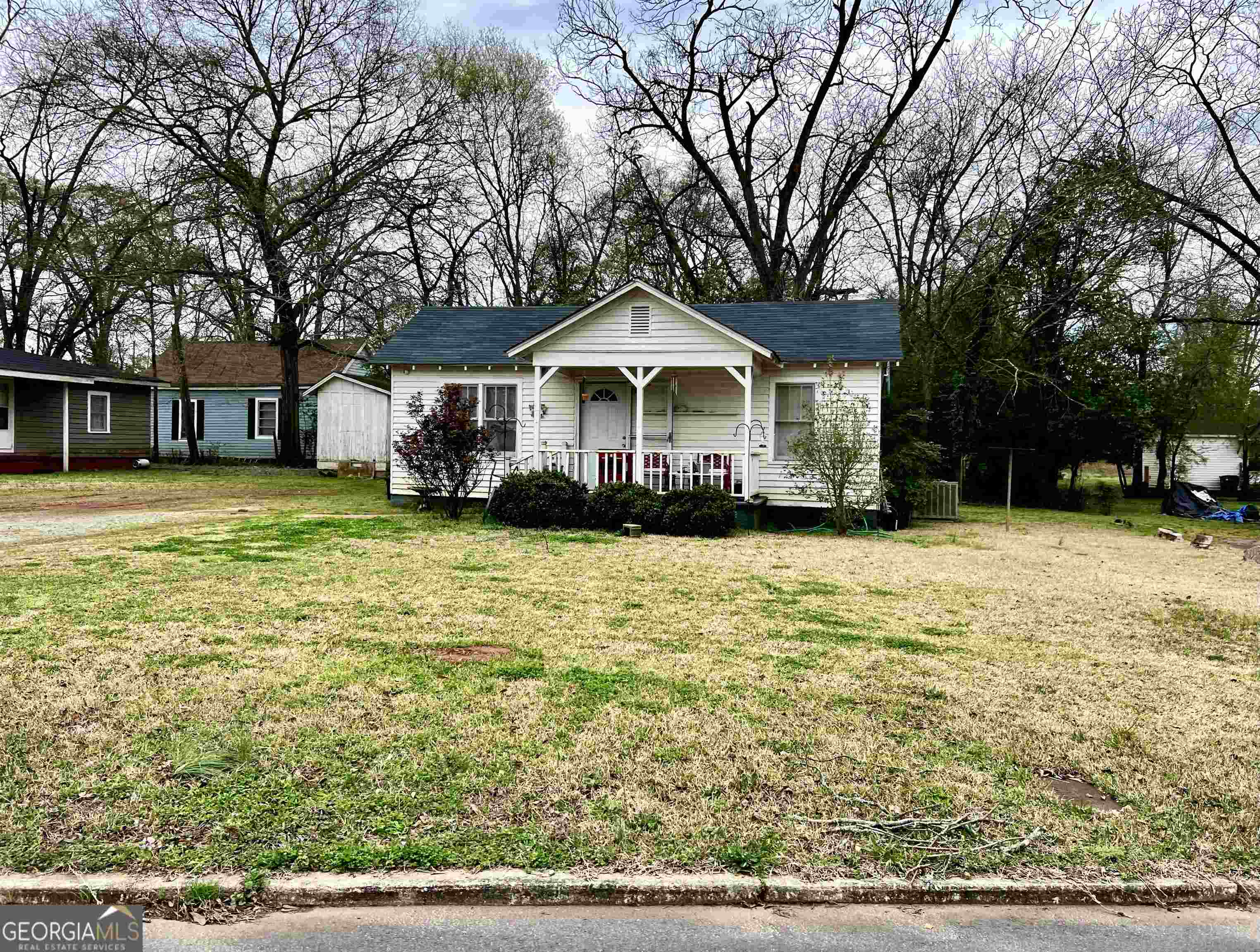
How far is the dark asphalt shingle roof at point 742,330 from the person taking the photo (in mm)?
14906

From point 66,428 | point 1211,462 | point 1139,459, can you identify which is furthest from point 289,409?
point 1211,462

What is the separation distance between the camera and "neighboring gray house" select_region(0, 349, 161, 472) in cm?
2305

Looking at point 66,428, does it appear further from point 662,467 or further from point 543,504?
point 662,467

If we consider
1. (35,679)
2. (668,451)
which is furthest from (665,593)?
(668,451)

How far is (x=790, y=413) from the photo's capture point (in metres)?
15.3

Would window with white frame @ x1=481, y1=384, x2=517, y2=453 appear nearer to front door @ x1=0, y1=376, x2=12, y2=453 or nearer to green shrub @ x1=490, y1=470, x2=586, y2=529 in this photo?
green shrub @ x1=490, y1=470, x2=586, y2=529

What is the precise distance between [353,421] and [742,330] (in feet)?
52.2

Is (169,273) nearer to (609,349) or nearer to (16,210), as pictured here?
(16,210)

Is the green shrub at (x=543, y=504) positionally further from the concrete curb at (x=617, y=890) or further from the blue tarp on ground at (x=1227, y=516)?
the blue tarp on ground at (x=1227, y=516)

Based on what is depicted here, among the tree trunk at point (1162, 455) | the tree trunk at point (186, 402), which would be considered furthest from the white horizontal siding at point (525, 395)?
the tree trunk at point (1162, 455)

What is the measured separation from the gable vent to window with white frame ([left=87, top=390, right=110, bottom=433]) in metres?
19.6

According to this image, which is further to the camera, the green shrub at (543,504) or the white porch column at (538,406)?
the white porch column at (538,406)

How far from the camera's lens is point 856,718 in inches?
169

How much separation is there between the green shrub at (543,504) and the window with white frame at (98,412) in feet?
61.1
